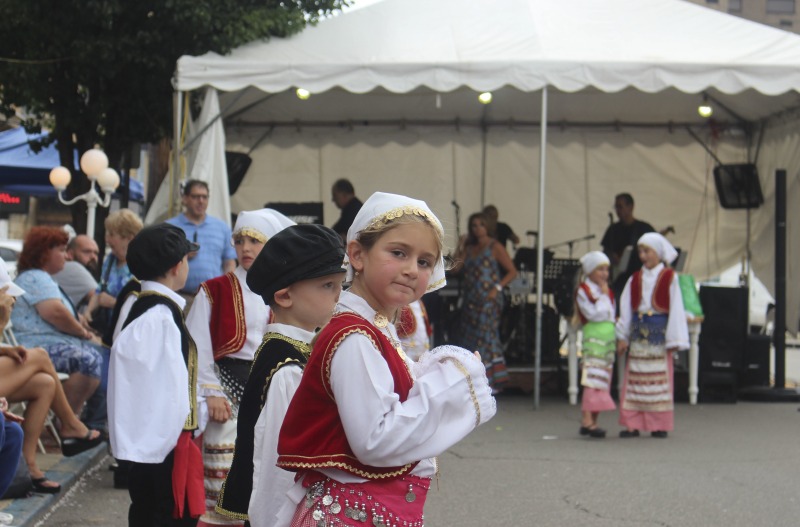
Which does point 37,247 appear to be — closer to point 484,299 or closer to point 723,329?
point 484,299

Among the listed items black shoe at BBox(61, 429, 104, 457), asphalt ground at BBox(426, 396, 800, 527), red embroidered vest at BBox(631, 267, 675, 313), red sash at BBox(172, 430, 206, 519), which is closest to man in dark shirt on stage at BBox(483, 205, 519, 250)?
asphalt ground at BBox(426, 396, 800, 527)

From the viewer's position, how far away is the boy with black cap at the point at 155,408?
480 cm

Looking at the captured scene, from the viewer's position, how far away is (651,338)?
10.6 metres

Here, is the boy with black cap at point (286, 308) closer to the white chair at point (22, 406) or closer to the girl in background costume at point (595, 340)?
the white chair at point (22, 406)

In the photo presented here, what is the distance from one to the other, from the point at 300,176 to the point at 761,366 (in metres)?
6.26

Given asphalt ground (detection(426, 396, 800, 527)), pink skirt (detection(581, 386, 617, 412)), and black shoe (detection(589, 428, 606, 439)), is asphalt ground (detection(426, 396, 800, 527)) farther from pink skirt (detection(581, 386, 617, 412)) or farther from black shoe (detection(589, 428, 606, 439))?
pink skirt (detection(581, 386, 617, 412))

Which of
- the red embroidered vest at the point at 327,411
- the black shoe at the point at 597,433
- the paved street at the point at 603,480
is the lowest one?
the paved street at the point at 603,480

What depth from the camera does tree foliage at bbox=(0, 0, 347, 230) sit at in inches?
583

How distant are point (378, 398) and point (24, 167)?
14370 millimetres

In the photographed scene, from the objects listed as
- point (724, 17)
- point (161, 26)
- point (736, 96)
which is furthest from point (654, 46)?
point (161, 26)

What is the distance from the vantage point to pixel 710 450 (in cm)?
966

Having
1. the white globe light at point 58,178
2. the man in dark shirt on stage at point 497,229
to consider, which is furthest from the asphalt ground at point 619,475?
the white globe light at point 58,178

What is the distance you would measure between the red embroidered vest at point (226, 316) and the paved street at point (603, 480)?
7.25 feet

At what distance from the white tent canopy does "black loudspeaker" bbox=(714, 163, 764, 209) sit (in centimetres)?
14
